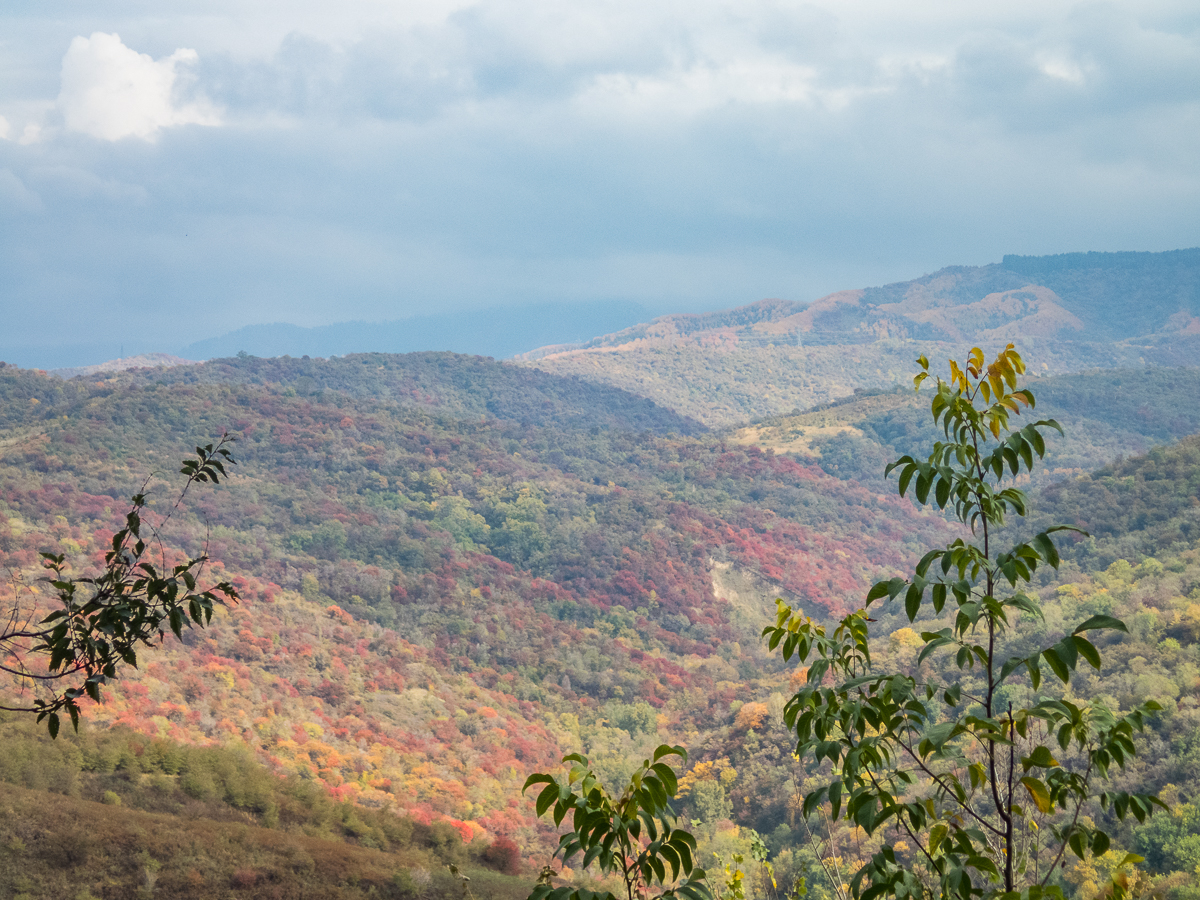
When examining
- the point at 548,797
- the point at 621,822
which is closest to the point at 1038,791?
the point at 621,822

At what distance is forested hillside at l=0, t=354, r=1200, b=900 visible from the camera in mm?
13383

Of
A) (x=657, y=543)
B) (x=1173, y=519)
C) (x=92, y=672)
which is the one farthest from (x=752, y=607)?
(x=92, y=672)

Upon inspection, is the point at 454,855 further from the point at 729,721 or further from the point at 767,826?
the point at 729,721

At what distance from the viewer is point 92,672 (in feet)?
12.4

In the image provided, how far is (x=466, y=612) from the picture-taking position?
134 ft

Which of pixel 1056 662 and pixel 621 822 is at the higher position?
pixel 1056 662

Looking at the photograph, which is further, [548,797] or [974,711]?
[974,711]

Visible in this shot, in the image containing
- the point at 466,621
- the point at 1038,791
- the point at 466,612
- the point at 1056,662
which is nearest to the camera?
the point at 1056,662

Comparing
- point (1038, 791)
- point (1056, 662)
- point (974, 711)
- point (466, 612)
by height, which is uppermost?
point (1056, 662)

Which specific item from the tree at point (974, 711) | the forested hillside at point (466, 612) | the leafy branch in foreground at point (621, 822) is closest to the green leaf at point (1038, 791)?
the tree at point (974, 711)

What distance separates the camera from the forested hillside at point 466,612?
13.4 m

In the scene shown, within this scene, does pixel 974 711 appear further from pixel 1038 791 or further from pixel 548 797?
pixel 548 797

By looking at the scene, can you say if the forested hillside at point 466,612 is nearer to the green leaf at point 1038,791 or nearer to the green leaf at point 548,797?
the green leaf at point 548,797

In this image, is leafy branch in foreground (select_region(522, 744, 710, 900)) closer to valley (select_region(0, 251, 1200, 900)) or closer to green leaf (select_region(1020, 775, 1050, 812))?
green leaf (select_region(1020, 775, 1050, 812))
